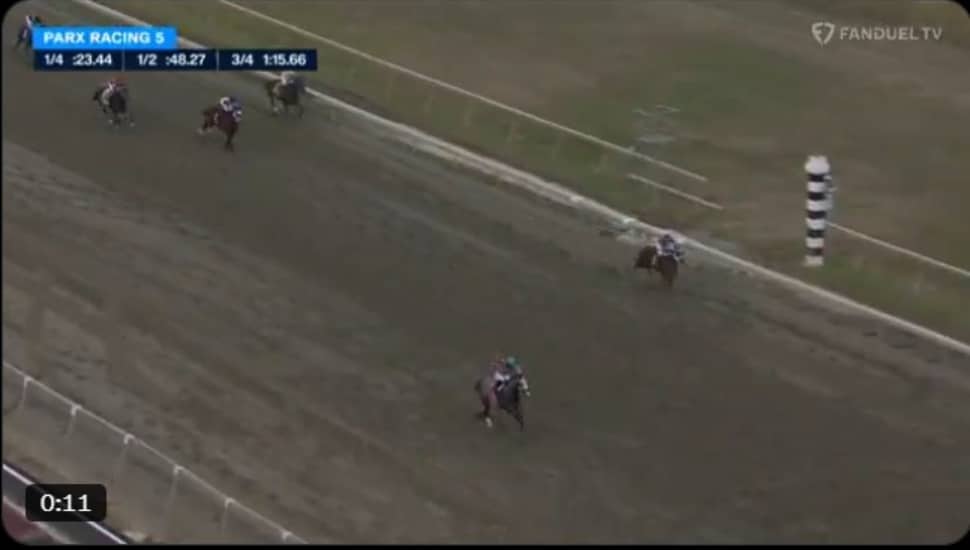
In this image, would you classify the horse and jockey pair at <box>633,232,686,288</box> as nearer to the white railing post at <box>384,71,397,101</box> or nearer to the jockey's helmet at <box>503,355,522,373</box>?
the jockey's helmet at <box>503,355,522,373</box>

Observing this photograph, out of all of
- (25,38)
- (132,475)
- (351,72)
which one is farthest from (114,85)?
(132,475)

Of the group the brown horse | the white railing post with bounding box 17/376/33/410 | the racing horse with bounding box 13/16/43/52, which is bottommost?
the white railing post with bounding box 17/376/33/410

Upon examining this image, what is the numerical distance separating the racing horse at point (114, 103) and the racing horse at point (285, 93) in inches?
80.0

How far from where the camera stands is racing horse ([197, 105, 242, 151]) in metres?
19.6

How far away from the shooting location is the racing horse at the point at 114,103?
19344 mm

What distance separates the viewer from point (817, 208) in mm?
18391

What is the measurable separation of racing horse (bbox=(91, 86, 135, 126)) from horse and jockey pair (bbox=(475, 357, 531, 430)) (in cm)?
730

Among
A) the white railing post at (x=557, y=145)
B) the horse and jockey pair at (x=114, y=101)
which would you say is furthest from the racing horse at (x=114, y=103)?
the white railing post at (x=557, y=145)

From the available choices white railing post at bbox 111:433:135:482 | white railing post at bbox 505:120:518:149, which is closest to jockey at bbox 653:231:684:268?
white railing post at bbox 505:120:518:149

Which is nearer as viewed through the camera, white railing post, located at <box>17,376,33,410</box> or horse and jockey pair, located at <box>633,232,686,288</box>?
white railing post, located at <box>17,376,33,410</box>

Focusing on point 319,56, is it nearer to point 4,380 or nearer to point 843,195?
point 843,195

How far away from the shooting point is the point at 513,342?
15.9 meters

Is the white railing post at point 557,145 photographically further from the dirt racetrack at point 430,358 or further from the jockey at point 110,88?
the jockey at point 110,88

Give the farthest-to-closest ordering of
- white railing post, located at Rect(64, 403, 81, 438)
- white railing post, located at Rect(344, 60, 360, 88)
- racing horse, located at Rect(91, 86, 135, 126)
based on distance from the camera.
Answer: white railing post, located at Rect(344, 60, 360, 88), racing horse, located at Rect(91, 86, 135, 126), white railing post, located at Rect(64, 403, 81, 438)
